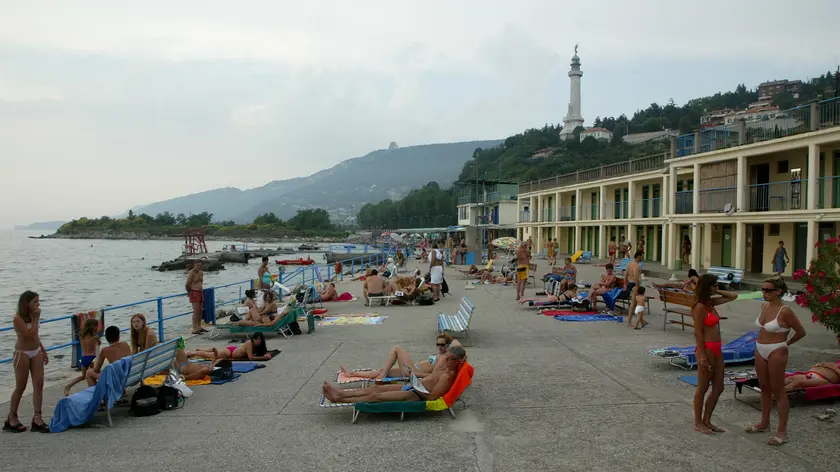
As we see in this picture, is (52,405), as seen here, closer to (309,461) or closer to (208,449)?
(208,449)

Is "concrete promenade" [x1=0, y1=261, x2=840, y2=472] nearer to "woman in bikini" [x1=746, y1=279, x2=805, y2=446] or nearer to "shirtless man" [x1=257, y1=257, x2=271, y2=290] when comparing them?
"woman in bikini" [x1=746, y1=279, x2=805, y2=446]

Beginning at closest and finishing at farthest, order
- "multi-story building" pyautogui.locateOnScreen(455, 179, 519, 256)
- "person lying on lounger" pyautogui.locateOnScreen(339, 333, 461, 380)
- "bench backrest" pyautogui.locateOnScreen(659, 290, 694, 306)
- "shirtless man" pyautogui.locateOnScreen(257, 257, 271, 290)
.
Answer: "person lying on lounger" pyautogui.locateOnScreen(339, 333, 461, 380), "bench backrest" pyautogui.locateOnScreen(659, 290, 694, 306), "shirtless man" pyautogui.locateOnScreen(257, 257, 271, 290), "multi-story building" pyautogui.locateOnScreen(455, 179, 519, 256)

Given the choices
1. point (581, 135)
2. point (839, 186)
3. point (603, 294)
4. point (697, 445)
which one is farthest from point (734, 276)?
point (581, 135)

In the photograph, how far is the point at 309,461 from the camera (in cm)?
476

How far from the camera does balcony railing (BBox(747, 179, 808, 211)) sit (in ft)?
61.8

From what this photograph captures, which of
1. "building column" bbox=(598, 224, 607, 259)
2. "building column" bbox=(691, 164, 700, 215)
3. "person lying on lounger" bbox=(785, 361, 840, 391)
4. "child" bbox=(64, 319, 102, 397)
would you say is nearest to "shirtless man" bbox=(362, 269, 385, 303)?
"child" bbox=(64, 319, 102, 397)

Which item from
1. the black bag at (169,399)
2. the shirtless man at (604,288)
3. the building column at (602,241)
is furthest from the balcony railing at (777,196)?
the black bag at (169,399)

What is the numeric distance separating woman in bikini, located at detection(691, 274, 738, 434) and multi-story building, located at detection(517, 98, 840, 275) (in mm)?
12741

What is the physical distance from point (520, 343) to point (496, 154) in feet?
467

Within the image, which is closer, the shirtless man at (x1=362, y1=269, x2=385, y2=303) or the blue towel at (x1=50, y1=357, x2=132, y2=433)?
the blue towel at (x1=50, y1=357, x2=132, y2=433)

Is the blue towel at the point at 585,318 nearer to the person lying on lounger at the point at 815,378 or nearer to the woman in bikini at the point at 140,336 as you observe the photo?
the person lying on lounger at the point at 815,378

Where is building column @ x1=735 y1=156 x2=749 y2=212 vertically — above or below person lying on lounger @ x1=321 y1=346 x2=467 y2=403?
above

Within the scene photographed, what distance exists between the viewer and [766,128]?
787 inches

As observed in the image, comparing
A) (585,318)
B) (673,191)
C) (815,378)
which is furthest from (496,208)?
(815,378)
